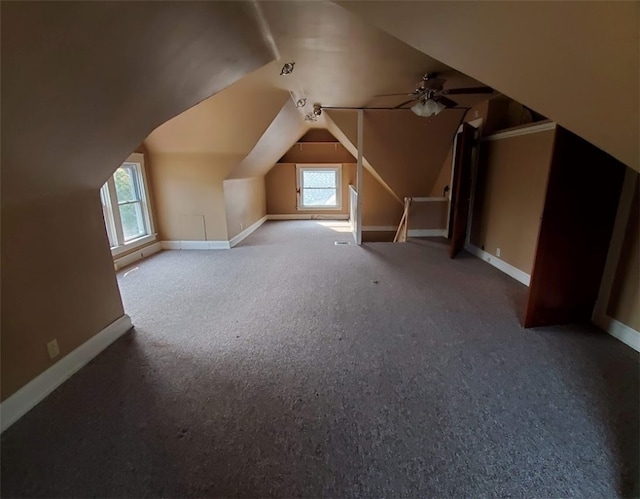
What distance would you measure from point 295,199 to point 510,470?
803 centimetres

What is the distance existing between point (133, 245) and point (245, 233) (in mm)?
2266

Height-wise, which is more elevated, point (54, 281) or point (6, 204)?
point (6, 204)

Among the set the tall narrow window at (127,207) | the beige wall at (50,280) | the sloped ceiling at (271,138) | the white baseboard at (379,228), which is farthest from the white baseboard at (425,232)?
the beige wall at (50,280)

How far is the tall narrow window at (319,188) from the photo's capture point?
8703mm

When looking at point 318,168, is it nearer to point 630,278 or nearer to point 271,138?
point 271,138

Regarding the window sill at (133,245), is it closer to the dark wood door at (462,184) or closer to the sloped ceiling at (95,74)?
the sloped ceiling at (95,74)

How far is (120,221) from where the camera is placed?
441 cm

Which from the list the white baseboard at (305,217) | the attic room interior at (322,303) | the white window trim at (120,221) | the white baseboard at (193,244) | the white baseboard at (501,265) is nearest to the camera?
the attic room interior at (322,303)

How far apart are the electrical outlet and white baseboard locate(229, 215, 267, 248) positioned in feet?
11.8

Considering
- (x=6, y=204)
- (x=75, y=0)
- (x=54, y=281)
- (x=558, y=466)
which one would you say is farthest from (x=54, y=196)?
(x=558, y=466)

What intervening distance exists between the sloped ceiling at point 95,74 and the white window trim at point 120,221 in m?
2.08

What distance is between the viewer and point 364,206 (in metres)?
7.85

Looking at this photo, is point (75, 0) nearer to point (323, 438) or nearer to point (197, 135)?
point (323, 438)

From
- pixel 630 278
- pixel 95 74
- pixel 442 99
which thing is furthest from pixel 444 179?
pixel 95 74
